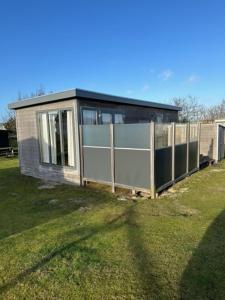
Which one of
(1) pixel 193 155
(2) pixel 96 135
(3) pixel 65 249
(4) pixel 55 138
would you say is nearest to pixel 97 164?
(2) pixel 96 135

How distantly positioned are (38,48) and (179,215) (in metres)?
13.5

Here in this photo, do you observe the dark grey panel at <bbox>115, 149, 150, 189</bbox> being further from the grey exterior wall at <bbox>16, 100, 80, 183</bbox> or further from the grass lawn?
the grey exterior wall at <bbox>16, 100, 80, 183</bbox>

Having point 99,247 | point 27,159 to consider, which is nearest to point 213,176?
point 99,247

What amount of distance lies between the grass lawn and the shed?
1.83 meters

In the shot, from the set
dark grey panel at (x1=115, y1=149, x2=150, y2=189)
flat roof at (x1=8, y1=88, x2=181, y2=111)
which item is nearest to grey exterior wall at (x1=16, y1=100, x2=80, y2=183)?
flat roof at (x1=8, y1=88, x2=181, y2=111)

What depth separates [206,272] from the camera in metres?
2.23

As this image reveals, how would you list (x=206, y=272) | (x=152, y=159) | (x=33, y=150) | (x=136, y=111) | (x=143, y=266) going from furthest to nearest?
1. (x=136, y=111)
2. (x=33, y=150)
3. (x=152, y=159)
4. (x=143, y=266)
5. (x=206, y=272)

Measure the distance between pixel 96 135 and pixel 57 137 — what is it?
1564 millimetres

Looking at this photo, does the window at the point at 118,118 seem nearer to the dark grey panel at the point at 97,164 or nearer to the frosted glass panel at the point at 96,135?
the frosted glass panel at the point at 96,135

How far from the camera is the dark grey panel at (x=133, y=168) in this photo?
494 centimetres

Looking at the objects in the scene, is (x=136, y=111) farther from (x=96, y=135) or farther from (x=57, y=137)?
(x=57, y=137)

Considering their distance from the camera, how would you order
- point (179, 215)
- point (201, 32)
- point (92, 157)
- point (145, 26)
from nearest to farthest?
Answer: point (179, 215) → point (92, 157) → point (201, 32) → point (145, 26)

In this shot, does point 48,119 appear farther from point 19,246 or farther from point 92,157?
point 19,246

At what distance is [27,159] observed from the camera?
8055 millimetres
